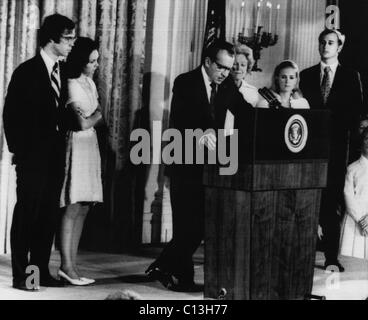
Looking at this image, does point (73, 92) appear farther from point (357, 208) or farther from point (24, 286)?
point (357, 208)

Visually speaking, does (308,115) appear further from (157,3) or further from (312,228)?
(157,3)

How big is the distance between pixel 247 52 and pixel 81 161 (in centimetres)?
156

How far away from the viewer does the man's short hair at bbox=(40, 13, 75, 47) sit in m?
3.98

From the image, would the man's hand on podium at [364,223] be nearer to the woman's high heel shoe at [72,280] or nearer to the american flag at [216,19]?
the american flag at [216,19]

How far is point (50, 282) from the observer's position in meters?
3.96

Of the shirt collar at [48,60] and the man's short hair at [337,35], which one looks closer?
the shirt collar at [48,60]

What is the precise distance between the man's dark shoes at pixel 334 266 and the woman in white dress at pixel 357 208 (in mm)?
160

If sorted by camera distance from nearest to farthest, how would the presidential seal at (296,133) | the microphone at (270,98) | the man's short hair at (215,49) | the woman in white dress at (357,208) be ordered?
the presidential seal at (296,133)
the man's short hair at (215,49)
the microphone at (270,98)
the woman in white dress at (357,208)

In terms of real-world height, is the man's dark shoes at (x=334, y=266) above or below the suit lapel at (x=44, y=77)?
below

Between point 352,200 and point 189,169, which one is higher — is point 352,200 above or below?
below

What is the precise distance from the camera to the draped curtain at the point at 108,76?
4.36 meters

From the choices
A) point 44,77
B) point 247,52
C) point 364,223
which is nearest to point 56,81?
point 44,77

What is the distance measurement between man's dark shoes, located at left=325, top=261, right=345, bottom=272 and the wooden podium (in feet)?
2.90

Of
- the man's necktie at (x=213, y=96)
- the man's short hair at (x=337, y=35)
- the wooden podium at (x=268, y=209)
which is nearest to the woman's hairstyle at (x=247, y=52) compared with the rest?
the man's short hair at (x=337, y=35)
